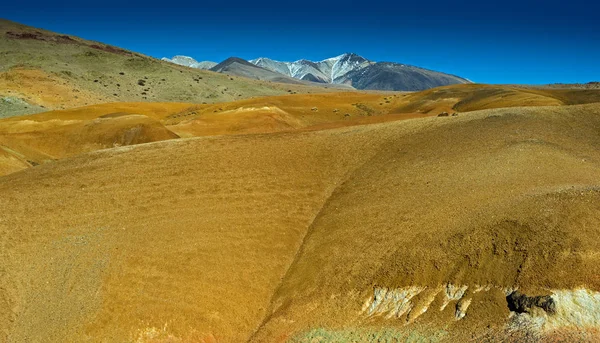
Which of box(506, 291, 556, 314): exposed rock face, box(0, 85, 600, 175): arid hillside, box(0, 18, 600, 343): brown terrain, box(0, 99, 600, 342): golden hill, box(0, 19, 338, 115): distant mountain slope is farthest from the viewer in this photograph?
box(0, 19, 338, 115): distant mountain slope

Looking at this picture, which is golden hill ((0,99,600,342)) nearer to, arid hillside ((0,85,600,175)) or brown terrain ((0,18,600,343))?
brown terrain ((0,18,600,343))

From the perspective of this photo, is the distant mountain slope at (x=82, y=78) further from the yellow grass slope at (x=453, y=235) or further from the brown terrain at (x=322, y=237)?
the yellow grass slope at (x=453, y=235)

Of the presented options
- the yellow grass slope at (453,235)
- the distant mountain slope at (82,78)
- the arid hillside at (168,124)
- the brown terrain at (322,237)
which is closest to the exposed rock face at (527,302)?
the brown terrain at (322,237)

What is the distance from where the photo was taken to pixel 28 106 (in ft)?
240

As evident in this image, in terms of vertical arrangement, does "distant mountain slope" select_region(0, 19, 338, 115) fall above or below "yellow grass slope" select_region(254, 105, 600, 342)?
above

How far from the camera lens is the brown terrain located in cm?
1222

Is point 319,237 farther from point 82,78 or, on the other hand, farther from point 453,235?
point 82,78

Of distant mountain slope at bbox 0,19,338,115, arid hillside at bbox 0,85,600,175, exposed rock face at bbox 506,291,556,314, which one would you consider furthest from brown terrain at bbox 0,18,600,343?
distant mountain slope at bbox 0,19,338,115

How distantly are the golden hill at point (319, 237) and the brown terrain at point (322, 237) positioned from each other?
0.06 metres

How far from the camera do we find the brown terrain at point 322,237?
12.2 metres

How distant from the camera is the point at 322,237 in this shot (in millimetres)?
18203

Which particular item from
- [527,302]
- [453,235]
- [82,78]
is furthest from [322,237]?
[82,78]

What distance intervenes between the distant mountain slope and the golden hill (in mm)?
61023

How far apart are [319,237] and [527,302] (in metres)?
8.58
